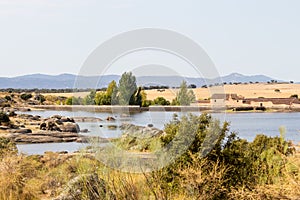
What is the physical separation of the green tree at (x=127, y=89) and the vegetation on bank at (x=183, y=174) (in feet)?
4.35

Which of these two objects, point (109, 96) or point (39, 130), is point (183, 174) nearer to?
point (109, 96)

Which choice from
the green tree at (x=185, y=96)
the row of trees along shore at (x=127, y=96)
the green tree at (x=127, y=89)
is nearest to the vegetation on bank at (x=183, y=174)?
the green tree at (x=185, y=96)

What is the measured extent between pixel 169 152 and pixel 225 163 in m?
0.96

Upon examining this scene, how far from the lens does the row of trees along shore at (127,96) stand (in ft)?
34.8

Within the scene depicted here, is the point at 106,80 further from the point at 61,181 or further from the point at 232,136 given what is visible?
the point at 232,136


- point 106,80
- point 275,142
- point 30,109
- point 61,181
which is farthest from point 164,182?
point 30,109

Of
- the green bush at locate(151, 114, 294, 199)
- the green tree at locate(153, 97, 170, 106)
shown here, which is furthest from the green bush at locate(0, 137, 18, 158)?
the green bush at locate(151, 114, 294, 199)

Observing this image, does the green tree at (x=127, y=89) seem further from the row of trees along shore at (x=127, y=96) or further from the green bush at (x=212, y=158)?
the green bush at (x=212, y=158)

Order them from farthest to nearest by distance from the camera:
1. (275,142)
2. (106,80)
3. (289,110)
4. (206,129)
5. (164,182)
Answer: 1. (289,110)
2. (275,142)
3. (106,80)
4. (206,129)
5. (164,182)

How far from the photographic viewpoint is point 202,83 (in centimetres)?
979

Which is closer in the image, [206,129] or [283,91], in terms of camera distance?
[206,129]

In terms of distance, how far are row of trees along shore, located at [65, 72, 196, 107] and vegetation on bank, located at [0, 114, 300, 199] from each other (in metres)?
0.67

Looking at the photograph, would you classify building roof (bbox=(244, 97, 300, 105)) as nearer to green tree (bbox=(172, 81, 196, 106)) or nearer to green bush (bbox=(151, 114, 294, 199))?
green tree (bbox=(172, 81, 196, 106))

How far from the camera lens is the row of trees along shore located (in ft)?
34.8
